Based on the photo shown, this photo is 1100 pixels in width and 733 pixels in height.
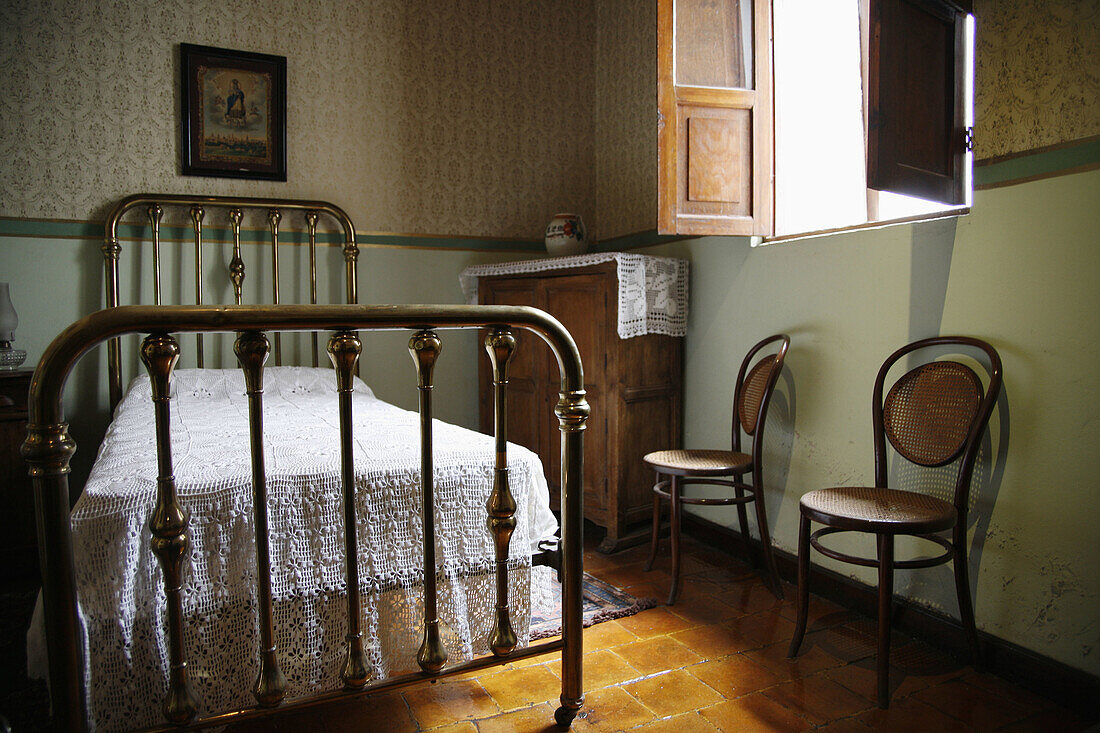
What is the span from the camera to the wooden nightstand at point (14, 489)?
276 centimetres

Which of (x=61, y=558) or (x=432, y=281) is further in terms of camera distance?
(x=432, y=281)

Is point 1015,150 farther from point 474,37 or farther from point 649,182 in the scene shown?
point 474,37

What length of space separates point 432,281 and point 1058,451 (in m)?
2.96

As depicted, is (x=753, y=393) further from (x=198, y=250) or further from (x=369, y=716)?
(x=198, y=250)

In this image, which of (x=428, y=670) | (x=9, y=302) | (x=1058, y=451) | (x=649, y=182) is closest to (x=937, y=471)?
(x=1058, y=451)

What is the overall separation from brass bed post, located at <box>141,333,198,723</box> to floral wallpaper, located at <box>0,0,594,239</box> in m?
2.61

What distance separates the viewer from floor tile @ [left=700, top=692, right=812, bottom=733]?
5.58 ft

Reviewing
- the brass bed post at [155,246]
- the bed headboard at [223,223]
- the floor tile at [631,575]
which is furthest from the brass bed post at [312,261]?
the floor tile at [631,575]

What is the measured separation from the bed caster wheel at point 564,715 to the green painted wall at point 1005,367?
1.24m

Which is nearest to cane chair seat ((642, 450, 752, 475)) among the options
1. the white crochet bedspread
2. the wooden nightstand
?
the white crochet bedspread

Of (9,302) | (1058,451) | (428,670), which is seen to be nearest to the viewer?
(428,670)

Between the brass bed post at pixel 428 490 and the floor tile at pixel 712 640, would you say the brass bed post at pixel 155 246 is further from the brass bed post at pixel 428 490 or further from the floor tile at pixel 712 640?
the floor tile at pixel 712 640

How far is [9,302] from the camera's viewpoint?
9.61ft

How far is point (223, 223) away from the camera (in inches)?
136
